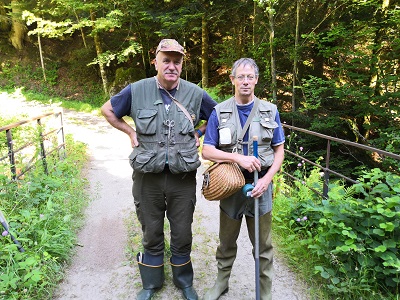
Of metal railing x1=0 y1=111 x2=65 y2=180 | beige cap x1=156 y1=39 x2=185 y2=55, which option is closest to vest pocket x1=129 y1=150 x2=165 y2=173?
beige cap x1=156 y1=39 x2=185 y2=55

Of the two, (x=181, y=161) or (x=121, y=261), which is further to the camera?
(x=121, y=261)

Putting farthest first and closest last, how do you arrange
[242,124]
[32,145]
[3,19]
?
[3,19] → [32,145] → [242,124]

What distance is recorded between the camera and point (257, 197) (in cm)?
224

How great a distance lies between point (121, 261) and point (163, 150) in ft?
5.47

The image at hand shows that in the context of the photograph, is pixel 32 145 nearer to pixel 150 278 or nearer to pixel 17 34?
pixel 150 278

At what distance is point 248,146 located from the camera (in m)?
2.30

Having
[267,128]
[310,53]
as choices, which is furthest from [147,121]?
[310,53]

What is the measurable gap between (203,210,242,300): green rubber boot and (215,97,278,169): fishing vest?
22.2 inches

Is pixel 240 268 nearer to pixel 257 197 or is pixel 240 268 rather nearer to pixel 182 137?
pixel 257 197

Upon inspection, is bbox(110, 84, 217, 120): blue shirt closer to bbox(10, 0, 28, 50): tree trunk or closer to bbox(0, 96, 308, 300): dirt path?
bbox(0, 96, 308, 300): dirt path

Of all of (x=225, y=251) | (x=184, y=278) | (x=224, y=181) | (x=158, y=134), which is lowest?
(x=184, y=278)

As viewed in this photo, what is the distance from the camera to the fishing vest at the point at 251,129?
2.28 meters

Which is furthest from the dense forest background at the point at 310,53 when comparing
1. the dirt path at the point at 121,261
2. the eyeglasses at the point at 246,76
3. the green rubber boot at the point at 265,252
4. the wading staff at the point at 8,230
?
the wading staff at the point at 8,230

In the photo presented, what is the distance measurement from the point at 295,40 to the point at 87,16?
11.2 m
